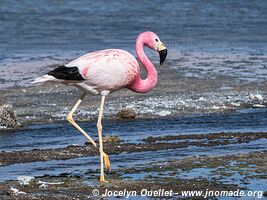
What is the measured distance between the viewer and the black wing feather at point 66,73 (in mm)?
10203

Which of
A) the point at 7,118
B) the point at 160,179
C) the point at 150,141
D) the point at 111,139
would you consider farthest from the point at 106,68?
the point at 7,118

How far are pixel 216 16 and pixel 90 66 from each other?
18.8 metres

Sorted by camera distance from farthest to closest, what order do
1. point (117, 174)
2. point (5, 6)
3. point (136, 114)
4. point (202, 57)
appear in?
1. point (5, 6)
2. point (202, 57)
3. point (136, 114)
4. point (117, 174)

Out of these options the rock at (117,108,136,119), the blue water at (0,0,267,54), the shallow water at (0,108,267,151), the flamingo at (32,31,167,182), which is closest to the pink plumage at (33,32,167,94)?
the flamingo at (32,31,167,182)

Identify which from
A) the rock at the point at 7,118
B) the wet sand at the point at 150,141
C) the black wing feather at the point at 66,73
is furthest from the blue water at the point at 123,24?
the black wing feather at the point at 66,73

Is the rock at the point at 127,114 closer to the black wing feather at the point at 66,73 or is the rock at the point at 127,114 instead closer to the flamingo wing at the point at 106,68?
the flamingo wing at the point at 106,68

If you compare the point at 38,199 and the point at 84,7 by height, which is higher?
the point at 38,199

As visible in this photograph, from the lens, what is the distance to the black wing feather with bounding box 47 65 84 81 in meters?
10.2

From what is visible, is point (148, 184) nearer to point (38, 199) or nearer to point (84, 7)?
point (38, 199)

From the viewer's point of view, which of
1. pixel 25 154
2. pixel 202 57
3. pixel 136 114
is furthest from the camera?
pixel 202 57

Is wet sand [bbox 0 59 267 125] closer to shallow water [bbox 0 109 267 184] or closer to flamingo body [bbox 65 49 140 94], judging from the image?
shallow water [bbox 0 109 267 184]

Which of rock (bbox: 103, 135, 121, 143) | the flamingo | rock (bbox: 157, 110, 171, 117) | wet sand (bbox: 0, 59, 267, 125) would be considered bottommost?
wet sand (bbox: 0, 59, 267, 125)

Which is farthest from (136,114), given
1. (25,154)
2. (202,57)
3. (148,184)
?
(202,57)

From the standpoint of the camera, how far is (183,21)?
2716 cm
